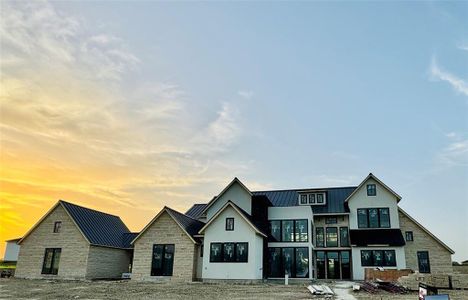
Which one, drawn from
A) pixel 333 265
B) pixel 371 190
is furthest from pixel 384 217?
pixel 333 265

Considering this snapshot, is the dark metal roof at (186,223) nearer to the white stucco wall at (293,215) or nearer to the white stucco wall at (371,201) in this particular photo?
the white stucco wall at (293,215)

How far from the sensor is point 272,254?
32.4 meters

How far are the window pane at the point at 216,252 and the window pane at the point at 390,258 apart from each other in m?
14.7

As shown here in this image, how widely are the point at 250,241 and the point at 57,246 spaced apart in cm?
1755

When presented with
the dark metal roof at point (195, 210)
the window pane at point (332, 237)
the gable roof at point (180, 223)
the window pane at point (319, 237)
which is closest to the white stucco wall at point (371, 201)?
the window pane at point (332, 237)

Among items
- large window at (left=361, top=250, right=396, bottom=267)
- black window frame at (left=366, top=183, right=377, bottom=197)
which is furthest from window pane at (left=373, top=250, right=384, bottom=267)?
black window frame at (left=366, top=183, right=377, bottom=197)

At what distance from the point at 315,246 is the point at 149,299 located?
2183 cm

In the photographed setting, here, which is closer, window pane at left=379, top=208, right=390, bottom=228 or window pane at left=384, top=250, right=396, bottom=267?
window pane at left=384, top=250, right=396, bottom=267

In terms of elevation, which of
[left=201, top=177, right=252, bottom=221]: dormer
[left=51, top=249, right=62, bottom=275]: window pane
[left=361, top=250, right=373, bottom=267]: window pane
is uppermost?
[left=201, top=177, right=252, bottom=221]: dormer

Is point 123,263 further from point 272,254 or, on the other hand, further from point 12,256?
point 12,256

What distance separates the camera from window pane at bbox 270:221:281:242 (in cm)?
3273

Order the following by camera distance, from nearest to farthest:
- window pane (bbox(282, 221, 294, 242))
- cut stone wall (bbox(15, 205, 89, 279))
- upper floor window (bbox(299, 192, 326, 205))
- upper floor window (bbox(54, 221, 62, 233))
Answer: window pane (bbox(282, 221, 294, 242)) → cut stone wall (bbox(15, 205, 89, 279)) → upper floor window (bbox(54, 221, 62, 233)) → upper floor window (bbox(299, 192, 326, 205))

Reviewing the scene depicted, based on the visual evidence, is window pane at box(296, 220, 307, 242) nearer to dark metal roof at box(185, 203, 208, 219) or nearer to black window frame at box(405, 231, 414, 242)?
black window frame at box(405, 231, 414, 242)

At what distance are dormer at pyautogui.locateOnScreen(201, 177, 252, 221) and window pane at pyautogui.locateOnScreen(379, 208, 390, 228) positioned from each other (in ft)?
42.0
